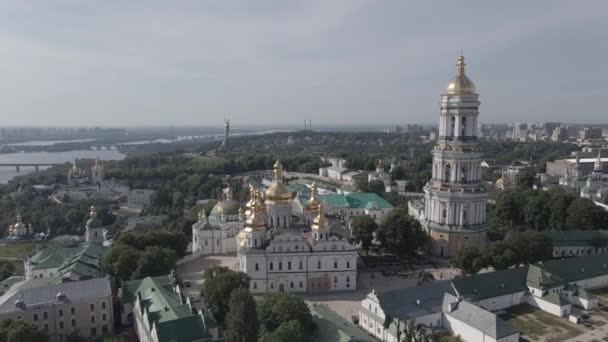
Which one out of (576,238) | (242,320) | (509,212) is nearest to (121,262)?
(242,320)

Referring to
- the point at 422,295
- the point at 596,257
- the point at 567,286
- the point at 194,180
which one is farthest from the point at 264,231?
the point at 194,180

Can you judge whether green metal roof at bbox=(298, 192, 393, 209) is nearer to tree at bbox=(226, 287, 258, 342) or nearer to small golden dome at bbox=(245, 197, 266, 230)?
small golden dome at bbox=(245, 197, 266, 230)

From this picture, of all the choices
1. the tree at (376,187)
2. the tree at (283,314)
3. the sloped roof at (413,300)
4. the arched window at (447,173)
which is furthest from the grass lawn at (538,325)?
the tree at (376,187)

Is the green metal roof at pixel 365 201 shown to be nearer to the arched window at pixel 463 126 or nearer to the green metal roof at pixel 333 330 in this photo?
the arched window at pixel 463 126

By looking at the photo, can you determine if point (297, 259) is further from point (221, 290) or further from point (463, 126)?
point (463, 126)

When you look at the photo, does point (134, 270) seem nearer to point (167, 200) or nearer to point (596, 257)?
point (596, 257)

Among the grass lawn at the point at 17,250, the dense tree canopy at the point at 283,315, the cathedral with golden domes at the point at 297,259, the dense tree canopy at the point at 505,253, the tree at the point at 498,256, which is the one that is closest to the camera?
the dense tree canopy at the point at 283,315

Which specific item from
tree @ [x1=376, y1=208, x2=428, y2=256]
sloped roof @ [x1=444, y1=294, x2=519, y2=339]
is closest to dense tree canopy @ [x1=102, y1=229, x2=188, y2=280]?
tree @ [x1=376, y1=208, x2=428, y2=256]
